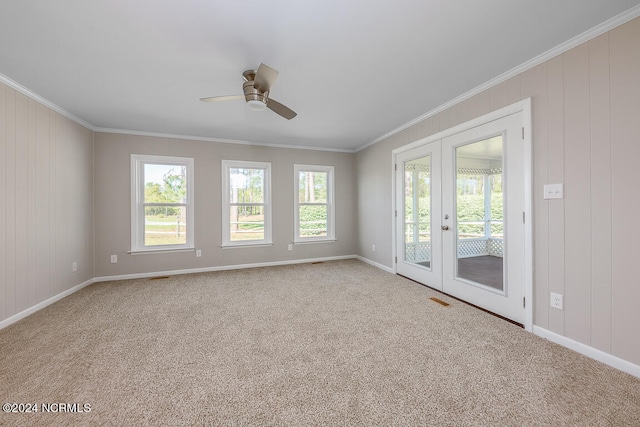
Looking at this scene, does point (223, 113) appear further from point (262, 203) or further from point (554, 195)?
point (554, 195)

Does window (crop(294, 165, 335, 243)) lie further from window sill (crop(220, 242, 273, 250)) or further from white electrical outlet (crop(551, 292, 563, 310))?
white electrical outlet (crop(551, 292, 563, 310))

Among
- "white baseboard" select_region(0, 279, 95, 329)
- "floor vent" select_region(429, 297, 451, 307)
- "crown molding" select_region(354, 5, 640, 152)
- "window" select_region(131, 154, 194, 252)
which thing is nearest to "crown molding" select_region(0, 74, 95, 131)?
"window" select_region(131, 154, 194, 252)

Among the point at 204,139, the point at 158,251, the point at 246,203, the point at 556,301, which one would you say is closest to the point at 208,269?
the point at 158,251

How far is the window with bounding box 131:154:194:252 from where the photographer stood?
13.7ft

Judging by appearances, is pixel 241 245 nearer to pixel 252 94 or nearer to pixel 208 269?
pixel 208 269

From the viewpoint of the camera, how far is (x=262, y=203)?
4.93 m

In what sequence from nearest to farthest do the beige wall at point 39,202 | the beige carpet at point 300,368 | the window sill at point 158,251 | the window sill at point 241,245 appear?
the beige carpet at point 300,368 → the beige wall at point 39,202 → the window sill at point 158,251 → the window sill at point 241,245

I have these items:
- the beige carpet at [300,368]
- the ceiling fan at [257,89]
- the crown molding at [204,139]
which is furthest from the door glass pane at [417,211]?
the ceiling fan at [257,89]

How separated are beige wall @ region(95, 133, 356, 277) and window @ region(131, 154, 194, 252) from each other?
0.10 m

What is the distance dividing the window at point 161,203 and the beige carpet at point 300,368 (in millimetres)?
1473

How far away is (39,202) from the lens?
114 inches

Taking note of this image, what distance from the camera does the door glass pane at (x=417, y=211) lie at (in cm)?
357

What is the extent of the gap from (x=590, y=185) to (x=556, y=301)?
0.97 m

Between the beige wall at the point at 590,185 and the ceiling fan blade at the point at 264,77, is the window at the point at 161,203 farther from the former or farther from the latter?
the beige wall at the point at 590,185
